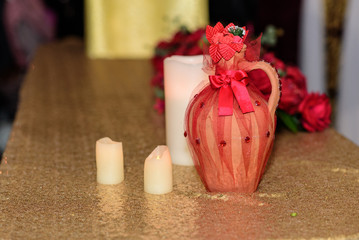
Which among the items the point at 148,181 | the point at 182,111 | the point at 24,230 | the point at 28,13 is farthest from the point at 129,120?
the point at 28,13

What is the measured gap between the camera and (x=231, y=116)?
73 cm

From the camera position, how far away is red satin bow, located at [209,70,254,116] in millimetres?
730

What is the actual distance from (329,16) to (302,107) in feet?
4.90

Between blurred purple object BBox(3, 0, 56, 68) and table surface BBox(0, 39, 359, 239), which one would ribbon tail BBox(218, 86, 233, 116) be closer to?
table surface BBox(0, 39, 359, 239)

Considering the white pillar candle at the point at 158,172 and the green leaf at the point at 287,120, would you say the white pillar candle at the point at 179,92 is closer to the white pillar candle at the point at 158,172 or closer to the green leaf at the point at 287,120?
the white pillar candle at the point at 158,172

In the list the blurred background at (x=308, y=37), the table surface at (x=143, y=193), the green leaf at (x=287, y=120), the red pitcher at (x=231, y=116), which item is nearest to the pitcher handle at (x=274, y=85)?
the red pitcher at (x=231, y=116)

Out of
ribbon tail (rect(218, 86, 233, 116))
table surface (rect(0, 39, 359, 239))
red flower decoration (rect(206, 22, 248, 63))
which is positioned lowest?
table surface (rect(0, 39, 359, 239))

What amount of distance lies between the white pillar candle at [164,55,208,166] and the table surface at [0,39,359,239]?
0.04m

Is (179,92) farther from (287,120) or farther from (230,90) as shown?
(287,120)

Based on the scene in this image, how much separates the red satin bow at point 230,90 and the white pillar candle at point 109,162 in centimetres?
21

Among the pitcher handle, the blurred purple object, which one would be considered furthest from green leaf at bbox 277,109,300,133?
the blurred purple object

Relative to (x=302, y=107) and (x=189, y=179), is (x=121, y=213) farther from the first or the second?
(x=302, y=107)

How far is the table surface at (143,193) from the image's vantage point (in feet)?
2.26

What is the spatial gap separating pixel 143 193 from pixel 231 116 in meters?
0.20
